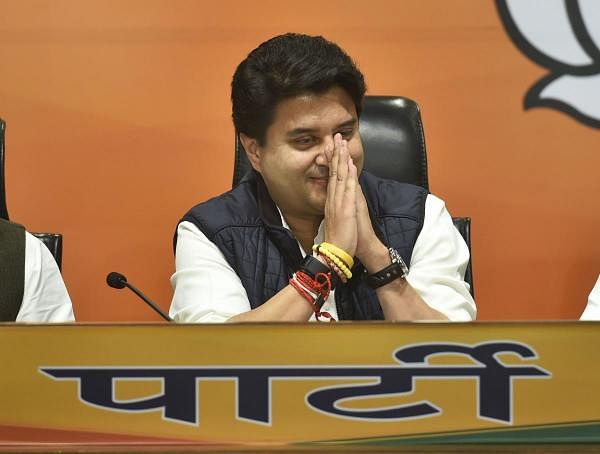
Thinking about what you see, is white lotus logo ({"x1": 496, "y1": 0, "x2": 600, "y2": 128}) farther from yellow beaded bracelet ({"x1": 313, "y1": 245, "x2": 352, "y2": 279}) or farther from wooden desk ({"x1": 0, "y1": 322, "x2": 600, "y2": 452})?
wooden desk ({"x1": 0, "y1": 322, "x2": 600, "y2": 452})

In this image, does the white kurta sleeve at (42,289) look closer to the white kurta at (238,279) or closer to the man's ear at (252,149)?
the white kurta at (238,279)

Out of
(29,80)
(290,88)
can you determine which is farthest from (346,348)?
(29,80)

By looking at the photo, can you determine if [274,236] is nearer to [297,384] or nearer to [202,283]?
[202,283]

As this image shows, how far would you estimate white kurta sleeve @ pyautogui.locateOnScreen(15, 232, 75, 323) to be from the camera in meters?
1.61

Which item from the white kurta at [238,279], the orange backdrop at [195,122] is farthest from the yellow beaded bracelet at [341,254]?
the orange backdrop at [195,122]

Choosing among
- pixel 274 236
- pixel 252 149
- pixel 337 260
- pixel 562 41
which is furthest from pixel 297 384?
pixel 562 41

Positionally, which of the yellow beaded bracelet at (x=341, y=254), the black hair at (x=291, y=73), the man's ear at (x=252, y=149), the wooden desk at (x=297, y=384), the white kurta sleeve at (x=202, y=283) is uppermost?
the black hair at (x=291, y=73)

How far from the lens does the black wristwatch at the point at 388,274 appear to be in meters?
1.44

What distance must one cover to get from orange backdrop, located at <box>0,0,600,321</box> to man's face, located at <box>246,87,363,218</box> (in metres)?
0.69

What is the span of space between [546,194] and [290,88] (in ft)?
3.19

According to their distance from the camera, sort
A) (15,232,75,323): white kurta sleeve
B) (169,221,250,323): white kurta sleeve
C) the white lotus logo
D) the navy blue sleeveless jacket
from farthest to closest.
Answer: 1. the white lotus logo
2. (15,232,75,323): white kurta sleeve
3. the navy blue sleeveless jacket
4. (169,221,250,323): white kurta sleeve

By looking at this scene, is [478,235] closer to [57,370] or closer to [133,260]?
[133,260]

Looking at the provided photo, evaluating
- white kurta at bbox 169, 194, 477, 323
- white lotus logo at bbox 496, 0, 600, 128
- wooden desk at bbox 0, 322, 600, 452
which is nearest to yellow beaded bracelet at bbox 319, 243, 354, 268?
white kurta at bbox 169, 194, 477, 323

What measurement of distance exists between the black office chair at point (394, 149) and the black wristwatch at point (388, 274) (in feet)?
1.00
